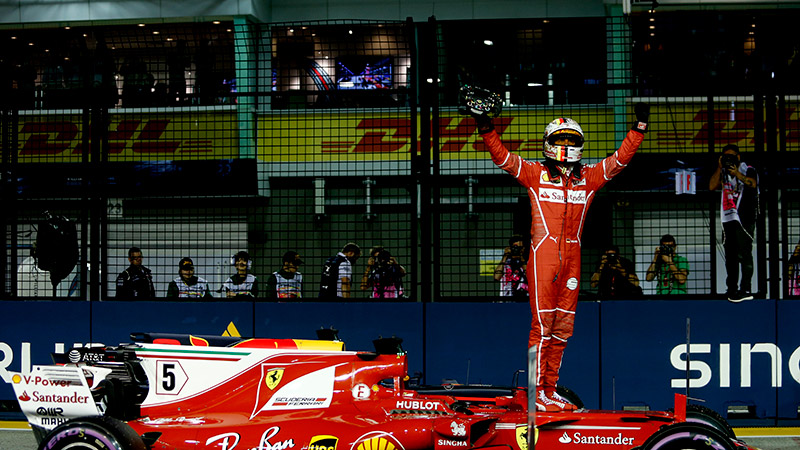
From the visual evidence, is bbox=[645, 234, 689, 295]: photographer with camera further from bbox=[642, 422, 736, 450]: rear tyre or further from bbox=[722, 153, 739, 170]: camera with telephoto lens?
bbox=[642, 422, 736, 450]: rear tyre

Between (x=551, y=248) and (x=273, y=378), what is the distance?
212 cm

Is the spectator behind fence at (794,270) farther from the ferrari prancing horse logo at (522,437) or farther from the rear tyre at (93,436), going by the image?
the rear tyre at (93,436)

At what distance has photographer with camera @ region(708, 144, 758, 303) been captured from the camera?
26.7 ft

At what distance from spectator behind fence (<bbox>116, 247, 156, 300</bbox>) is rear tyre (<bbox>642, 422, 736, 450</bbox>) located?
527cm

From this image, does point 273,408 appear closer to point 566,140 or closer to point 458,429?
point 458,429

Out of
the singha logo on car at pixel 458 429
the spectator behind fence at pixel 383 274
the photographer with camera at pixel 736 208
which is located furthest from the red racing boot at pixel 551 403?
the photographer with camera at pixel 736 208

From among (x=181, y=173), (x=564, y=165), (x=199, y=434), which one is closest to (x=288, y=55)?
(x=181, y=173)

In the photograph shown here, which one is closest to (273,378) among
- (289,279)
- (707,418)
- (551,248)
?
(551,248)

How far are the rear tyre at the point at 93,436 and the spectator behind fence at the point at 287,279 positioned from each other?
9.54ft

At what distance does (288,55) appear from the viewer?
980 centimetres

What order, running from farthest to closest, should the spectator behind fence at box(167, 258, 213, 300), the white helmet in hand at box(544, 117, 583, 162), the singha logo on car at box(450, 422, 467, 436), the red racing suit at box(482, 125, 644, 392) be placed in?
the spectator behind fence at box(167, 258, 213, 300) < the white helmet in hand at box(544, 117, 583, 162) < the red racing suit at box(482, 125, 644, 392) < the singha logo on car at box(450, 422, 467, 436)

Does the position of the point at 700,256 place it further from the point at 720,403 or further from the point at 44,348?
the point at 44,348

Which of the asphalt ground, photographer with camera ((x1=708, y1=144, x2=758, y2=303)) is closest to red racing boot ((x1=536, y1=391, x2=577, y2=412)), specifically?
the asphalt ground

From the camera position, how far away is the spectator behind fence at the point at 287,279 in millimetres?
8258
